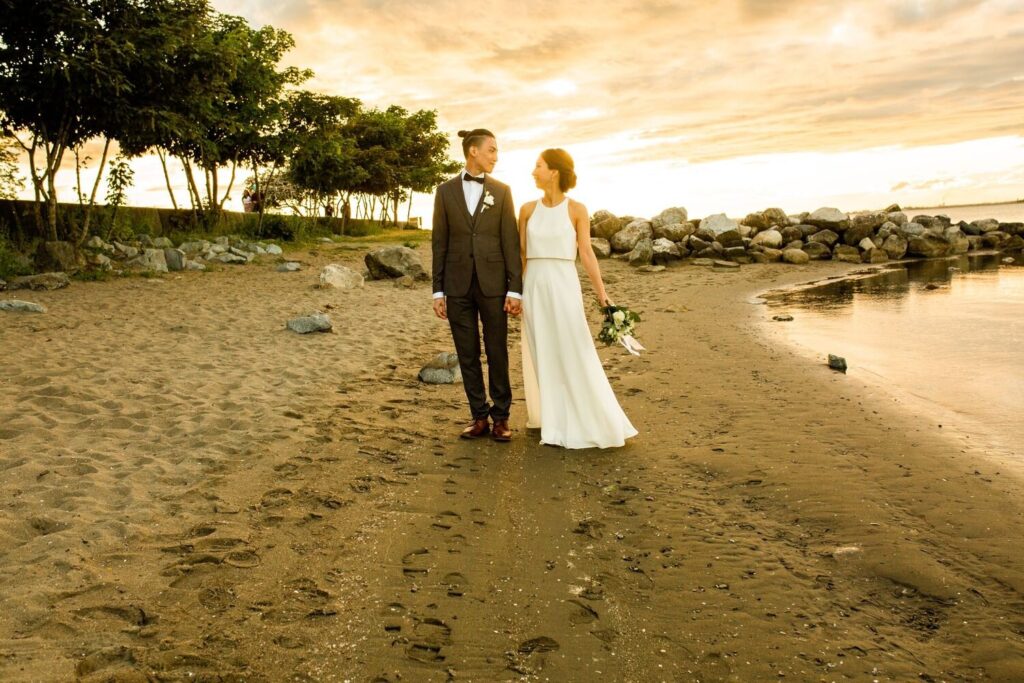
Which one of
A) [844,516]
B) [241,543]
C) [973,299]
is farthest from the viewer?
[973,299]

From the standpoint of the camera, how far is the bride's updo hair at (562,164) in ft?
18.6

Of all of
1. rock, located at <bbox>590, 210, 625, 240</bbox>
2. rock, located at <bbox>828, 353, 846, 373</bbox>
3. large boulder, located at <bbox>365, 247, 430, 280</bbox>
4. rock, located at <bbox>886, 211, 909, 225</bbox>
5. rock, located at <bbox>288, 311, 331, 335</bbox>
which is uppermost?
rock, located at <bbox>886, 211, 909, 225</bbox>

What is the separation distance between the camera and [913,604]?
11.5 feet

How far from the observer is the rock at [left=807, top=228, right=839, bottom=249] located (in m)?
32.6

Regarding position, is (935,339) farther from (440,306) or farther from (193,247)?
(193,247)

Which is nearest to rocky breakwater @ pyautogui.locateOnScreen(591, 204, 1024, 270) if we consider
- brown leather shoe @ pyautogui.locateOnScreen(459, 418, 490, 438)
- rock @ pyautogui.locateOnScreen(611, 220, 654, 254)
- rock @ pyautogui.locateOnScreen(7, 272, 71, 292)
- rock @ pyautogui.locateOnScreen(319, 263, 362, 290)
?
rock @ pyautogui.locateOnScreen(611, 220, 654, 254)

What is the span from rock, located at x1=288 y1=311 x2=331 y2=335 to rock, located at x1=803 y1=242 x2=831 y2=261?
2644cm

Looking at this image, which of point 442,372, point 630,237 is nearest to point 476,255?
point 442,372

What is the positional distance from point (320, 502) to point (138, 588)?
1384 mm

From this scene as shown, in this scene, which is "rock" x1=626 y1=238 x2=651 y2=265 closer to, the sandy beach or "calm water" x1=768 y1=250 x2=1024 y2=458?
"calm water" x1=768 y1=250 x2=1024 y2=458

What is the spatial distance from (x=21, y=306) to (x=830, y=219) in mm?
32990

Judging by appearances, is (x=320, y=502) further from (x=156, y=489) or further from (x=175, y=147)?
(x=175, y=147)

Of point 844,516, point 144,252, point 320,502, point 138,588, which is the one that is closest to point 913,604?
point 844,516

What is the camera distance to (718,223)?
3141 centimetres
